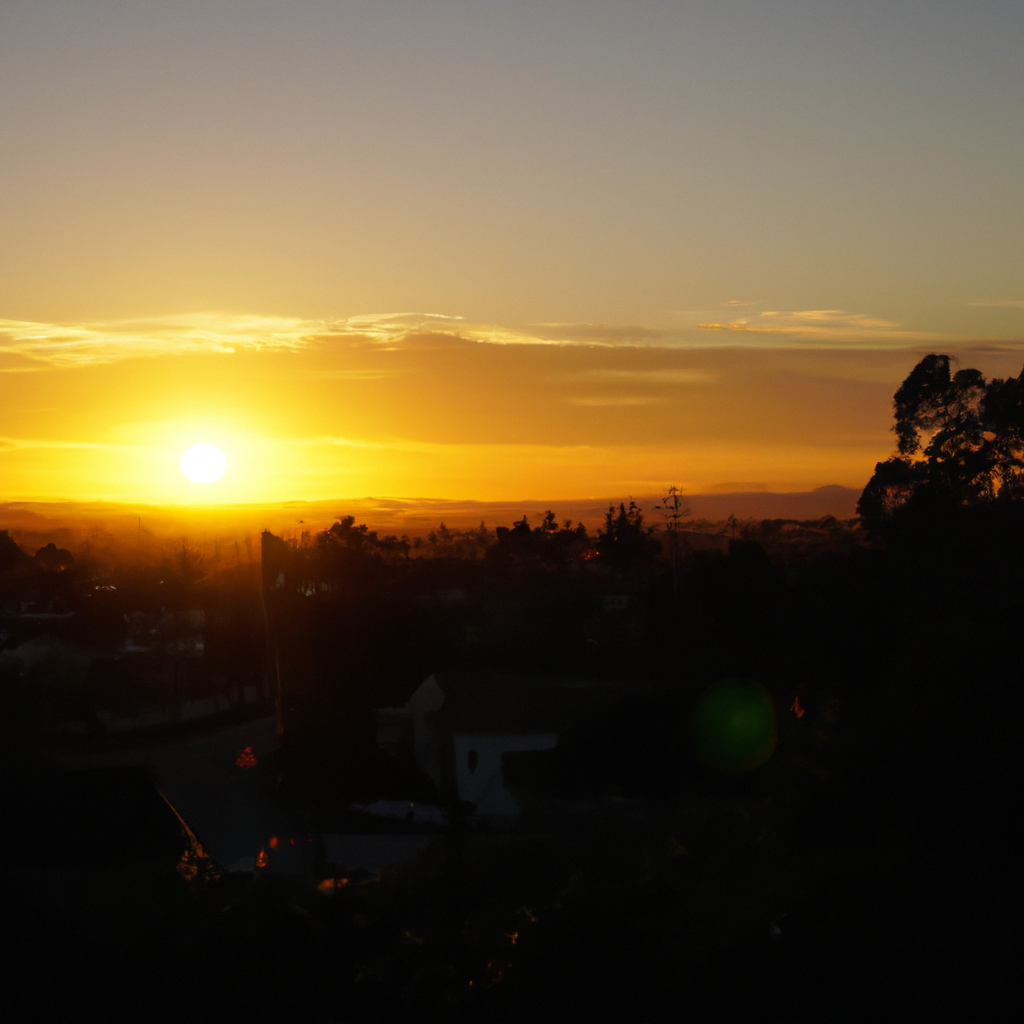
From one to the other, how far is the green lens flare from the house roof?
2.09 metres

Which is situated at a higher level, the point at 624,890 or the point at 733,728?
the point at 624,890

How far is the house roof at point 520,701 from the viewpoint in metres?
34.0

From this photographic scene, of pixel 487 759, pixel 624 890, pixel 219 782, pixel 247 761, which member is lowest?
pixel 219 782

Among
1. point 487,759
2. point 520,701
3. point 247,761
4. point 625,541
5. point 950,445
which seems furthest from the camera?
point 625,541

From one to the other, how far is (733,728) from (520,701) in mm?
6241

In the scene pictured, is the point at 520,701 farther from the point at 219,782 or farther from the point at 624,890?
the point at 624,890

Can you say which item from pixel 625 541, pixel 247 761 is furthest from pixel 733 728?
pixel 625 541

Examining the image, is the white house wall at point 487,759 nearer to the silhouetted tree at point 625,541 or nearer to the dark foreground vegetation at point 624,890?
the dark foreground vegetation at point 624,890

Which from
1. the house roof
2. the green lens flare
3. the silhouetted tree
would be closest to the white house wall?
the house roof

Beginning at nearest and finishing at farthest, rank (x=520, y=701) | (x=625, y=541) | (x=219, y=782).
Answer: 1. (x=219, y=782)
2. (x=520, y=701)
3. (x=625, y=541)

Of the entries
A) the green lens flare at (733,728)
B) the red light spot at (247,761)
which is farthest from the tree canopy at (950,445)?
the red light spot at (247,761)

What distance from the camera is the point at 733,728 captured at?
113 feet

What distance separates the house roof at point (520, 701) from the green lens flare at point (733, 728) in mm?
2092

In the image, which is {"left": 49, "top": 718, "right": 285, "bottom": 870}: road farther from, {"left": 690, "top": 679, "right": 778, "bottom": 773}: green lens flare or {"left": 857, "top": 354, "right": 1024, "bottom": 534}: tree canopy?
{"left": 857, "top": 354, "right": 1024, "bottom": 534}: tree canopy
